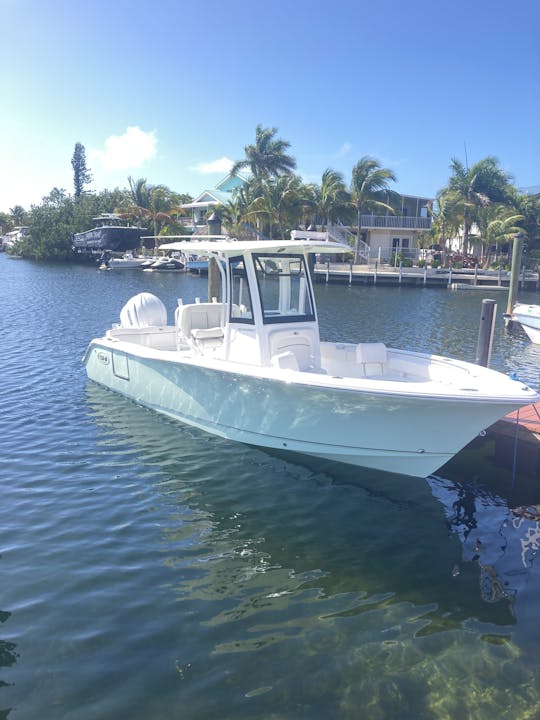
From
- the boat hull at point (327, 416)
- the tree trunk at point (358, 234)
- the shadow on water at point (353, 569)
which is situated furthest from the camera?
the tree trunk at point (358, 234)

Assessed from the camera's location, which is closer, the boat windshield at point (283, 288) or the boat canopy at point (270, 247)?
the boat canopy at point (270, 247)

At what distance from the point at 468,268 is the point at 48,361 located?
4091 centimetres

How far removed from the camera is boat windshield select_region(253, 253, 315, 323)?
947 cm

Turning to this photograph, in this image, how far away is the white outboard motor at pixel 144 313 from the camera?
13.1m

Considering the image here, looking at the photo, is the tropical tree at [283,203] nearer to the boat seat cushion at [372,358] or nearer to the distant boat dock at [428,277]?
the distant boat dock at [428,277]

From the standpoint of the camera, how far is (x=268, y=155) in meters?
60.6

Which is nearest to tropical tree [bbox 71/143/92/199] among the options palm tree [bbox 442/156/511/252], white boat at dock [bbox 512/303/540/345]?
palm tree [bbox 442/156/511/252]

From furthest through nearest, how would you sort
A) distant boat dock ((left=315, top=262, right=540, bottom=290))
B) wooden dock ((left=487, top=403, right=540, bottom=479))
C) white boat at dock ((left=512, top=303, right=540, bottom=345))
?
1. distant boat dock ((left=315, top=262, right=540, bottom=290))
2. white boat at dock ((left=512, top=303, right=540, bottom=345))
3. wooden dock ((left=487, top=403, right=540, bottom=479))

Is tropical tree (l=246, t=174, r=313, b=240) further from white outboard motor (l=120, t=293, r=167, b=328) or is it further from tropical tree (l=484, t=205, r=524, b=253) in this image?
white outboard motor (l=120, t=293, r=167, b=328)

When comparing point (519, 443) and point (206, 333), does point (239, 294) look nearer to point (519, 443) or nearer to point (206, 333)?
point (206, 333)

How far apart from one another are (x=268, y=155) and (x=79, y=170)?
58968 mm

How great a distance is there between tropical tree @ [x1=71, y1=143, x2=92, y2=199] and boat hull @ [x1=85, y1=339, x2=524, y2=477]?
4187 inches

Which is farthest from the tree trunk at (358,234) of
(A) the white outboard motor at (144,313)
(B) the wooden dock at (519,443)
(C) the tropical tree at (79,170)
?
(C) the tropical tree at (79,170)

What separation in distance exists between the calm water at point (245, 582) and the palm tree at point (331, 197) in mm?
42796
